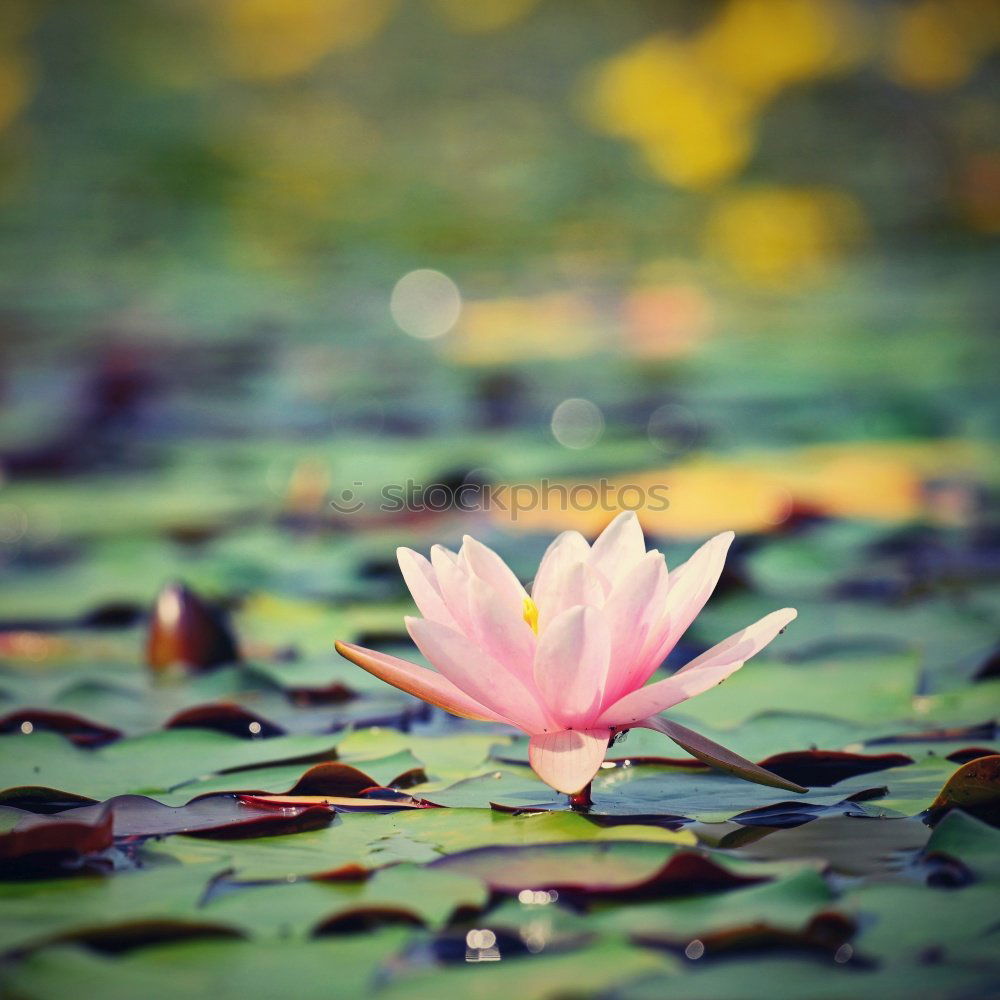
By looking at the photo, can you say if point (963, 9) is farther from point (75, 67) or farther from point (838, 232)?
point (75, 67)

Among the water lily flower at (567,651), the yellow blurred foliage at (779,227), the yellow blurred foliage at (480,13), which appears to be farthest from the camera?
the yellow blurred foliage at (480,13)

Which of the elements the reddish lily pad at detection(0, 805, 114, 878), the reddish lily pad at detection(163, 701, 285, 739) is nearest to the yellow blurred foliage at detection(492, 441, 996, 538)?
the reddish lily pad at detection(163, 701, 285, 739)

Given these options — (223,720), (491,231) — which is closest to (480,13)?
(491,231)

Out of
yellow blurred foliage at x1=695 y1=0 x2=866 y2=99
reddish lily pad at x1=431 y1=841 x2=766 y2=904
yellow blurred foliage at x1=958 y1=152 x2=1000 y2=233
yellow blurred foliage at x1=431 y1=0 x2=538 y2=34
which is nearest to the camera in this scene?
reddish lily pad at x1=431 y1=841 x2=766 y2=904

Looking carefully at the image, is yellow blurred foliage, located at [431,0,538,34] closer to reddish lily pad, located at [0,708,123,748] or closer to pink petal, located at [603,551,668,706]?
reddish lily pad, located at [0,708,123,748]

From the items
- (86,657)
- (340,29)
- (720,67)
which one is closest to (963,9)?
(720,67)

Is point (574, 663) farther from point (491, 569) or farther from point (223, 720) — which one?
point (223, 720)

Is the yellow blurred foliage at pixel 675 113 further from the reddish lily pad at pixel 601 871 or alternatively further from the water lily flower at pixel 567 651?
the reddish lily pad at pixel 601 871

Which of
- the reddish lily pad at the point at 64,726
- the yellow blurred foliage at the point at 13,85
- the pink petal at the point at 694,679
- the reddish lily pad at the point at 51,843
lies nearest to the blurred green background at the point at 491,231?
the yellow blurred foliage at the point at 13,85
